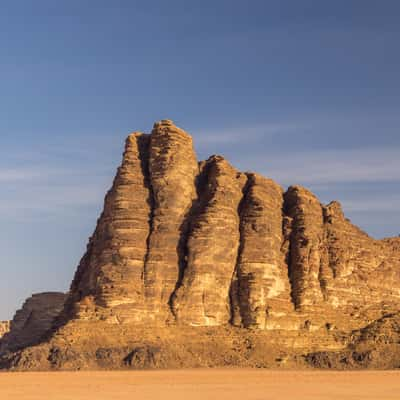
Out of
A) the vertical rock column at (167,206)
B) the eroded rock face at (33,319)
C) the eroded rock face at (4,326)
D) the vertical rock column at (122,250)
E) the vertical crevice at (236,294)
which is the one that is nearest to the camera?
the vertical rock column at (122,250)

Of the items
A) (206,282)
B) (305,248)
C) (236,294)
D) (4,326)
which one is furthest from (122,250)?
(4,326)

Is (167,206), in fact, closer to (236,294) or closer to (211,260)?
(211,260)

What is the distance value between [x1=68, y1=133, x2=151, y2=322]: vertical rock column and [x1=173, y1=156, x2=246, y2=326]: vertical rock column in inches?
143

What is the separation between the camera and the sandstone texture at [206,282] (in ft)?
206

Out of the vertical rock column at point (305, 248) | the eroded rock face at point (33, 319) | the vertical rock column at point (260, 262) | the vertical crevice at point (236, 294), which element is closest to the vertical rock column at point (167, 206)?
the vertical crevice at point (236, 294)

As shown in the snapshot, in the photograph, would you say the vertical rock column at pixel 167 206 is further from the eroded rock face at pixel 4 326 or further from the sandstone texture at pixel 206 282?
the eroded rock face at pixel 4 326

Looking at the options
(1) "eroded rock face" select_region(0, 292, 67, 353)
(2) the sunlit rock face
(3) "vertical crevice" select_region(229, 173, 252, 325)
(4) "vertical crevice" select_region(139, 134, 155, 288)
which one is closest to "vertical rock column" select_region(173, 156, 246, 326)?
(2) the sunlit rock face

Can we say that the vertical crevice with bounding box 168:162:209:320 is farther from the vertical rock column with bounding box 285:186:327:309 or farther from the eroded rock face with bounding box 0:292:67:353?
the eroded rock face with bounding box 0:292:67:353

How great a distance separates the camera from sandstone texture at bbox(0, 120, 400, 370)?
62.8 meters
